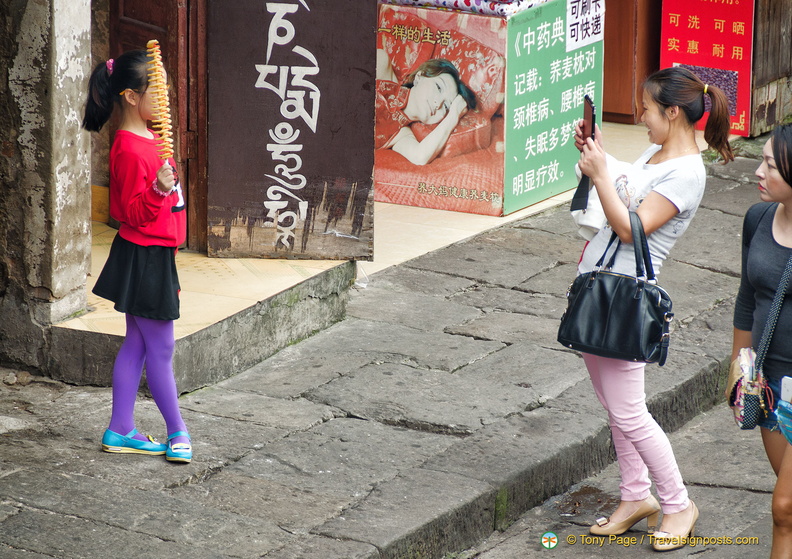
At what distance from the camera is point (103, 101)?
414cm

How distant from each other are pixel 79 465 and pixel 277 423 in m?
0.84

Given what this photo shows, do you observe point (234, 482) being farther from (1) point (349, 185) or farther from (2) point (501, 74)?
(2) point (501, 74)

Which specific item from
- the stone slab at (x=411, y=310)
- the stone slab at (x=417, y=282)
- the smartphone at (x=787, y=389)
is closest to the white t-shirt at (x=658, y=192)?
the smartphone at (x=787, y=389)

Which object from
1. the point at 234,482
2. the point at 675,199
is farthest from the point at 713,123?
Answer: the point at 234,482

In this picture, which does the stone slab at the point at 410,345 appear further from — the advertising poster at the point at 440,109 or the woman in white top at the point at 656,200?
the advertising poster at the point at 440,109

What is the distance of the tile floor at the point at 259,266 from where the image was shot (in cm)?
519

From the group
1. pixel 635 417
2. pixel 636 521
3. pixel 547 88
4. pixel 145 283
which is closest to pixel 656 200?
pixel 635 417

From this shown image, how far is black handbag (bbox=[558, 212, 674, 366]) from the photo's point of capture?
3766mm

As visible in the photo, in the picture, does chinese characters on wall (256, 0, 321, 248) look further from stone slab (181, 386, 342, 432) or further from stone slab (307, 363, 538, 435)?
stone slab (181, 386, 342, 432)

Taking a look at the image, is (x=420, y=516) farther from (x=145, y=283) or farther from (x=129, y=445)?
(x=145, y=283)

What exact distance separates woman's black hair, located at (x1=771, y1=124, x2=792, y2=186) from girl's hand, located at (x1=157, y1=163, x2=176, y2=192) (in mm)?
1953

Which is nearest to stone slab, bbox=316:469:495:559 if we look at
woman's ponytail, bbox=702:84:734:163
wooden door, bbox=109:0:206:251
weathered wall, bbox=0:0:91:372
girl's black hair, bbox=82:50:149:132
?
woman's ponytail, bbox=702:84:734:163

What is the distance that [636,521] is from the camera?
13.7ft

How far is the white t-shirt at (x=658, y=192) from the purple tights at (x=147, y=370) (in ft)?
5.09
